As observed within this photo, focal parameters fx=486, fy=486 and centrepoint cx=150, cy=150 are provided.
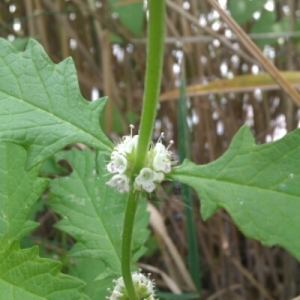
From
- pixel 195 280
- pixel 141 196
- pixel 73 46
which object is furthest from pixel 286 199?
pixel 73 46

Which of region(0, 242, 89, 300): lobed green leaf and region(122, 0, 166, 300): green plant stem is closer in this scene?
region(122, 0, 166, 300): green plant stem

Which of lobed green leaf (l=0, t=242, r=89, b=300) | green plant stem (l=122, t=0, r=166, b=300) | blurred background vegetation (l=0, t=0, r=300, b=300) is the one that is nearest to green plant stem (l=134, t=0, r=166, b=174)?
green plant stem (l=122, t=0, r=166, b=300)

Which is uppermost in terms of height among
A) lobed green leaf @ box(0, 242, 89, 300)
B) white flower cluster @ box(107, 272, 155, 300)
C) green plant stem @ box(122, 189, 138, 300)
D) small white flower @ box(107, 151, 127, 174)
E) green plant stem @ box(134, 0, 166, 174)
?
green plant stem @ box(134, 0, 166, 174)

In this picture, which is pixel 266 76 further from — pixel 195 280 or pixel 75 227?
pixel 75 227

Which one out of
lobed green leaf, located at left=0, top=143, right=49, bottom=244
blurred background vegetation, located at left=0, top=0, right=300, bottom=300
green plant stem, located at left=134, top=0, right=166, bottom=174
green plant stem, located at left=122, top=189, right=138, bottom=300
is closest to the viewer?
green plant stem, located at left=134, top=0, right=166, bottom=174

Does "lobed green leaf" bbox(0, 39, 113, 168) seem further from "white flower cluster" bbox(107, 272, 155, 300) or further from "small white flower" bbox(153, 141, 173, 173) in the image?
"white flower cluster" bbox(107, 272, 155, 300)

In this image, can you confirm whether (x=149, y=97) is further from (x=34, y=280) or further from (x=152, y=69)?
(x=34, y=280)

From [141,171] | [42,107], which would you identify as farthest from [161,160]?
[42,107]
